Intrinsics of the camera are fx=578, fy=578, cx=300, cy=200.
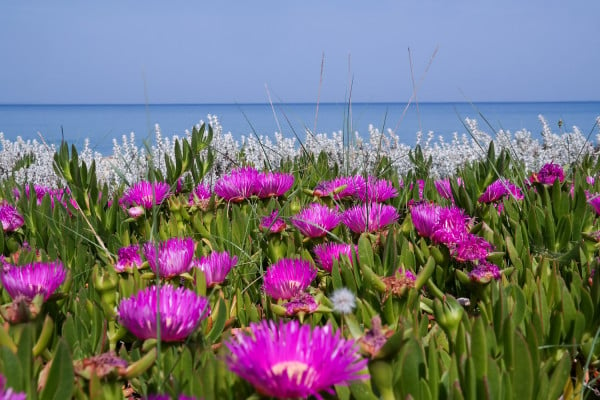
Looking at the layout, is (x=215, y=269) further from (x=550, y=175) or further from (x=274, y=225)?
(x=550, y=175)

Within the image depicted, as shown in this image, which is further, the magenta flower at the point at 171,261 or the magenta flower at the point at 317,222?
the magenta flower at the point at 317,222

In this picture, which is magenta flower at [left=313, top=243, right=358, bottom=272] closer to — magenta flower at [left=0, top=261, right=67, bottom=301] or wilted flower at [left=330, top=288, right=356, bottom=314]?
wilted flower at [left=330, top=288, right=356, bottom=314]

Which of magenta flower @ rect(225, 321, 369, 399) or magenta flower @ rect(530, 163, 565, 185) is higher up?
magenta flower @ rect(530, 163, 565, 185)

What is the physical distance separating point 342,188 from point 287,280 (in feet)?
2.58

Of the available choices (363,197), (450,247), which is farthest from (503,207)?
(450,247)

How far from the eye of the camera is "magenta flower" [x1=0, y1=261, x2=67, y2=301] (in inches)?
38.8

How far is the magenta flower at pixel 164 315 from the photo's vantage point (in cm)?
81

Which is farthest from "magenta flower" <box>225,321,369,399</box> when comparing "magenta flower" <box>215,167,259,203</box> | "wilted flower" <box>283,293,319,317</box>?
"magenta flower" <box>215,167,259,203</box>

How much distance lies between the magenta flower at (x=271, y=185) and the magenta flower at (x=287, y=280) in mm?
733

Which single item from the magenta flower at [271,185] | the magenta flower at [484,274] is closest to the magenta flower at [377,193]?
the magenta flower at [271,185]

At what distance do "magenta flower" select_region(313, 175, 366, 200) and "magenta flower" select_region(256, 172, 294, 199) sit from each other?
0.10 m

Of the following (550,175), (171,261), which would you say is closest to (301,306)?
(171,261)

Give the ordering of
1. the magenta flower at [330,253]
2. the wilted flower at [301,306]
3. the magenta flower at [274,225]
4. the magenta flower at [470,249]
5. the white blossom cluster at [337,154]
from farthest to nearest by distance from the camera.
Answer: the white blossom cluster at [337,154] → the magenta flower at [274,225] → the magenta flower at [330,253] → the magenta flower at [470,249] → the wilted flower at [301,306]

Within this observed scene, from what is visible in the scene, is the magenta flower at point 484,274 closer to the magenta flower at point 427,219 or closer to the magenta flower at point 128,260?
the magenta flower at point 427,219
